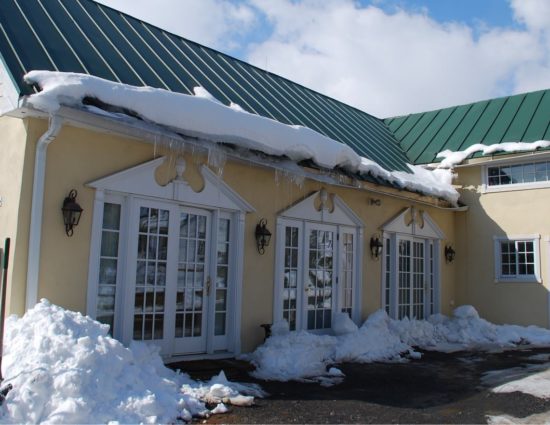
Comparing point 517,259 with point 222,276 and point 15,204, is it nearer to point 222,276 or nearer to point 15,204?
point 222,276

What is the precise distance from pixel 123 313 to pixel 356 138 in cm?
705

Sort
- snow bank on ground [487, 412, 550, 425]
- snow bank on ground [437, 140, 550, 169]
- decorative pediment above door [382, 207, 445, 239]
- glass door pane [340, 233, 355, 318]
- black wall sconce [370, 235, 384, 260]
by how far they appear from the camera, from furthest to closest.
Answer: snow bank on ground [437, 140, 550, 169] → decorative pediment above door [382, 207, 445, 239] → black wall sconce [370, 235, 384, 260] → glass door pane [340, 233, 355, 318] → snow bank on ground [487, 412, 550, 425]

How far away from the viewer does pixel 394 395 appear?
6.57 m

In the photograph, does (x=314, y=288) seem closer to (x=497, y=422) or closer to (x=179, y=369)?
(x=179, y=369)

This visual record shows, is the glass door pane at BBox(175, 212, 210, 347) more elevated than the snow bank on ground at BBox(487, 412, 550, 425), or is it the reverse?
the glass door pane at BBox(175, 212, 210, 347)

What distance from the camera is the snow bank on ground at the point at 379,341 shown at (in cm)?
746

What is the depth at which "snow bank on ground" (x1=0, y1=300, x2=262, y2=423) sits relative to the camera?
4.66m

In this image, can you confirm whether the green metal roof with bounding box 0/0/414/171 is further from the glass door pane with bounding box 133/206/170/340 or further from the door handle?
the door handle

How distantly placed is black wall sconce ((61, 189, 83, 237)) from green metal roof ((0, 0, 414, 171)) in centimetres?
124

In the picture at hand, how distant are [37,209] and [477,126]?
11.1 metres

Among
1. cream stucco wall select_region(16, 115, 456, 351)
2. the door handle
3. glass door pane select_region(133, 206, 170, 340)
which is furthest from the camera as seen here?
the door handle

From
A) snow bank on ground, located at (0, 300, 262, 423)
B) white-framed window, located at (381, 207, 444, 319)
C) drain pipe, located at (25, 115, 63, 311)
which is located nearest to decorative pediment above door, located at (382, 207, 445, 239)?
white-framed window, located at (381, 207, 444, 319)

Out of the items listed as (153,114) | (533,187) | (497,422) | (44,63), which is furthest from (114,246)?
(533,187)

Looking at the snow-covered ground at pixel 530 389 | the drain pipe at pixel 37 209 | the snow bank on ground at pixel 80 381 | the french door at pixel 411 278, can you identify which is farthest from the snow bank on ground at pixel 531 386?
the drain pipe at pixel 37 209
